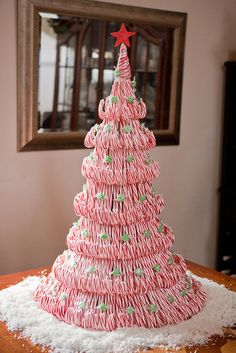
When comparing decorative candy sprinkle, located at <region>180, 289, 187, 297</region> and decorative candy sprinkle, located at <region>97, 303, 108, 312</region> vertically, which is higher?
decorative candy sprinkle, located at <region>180, 289, 187, 297</region>

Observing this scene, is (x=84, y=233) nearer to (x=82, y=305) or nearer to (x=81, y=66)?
(x=82, y=305)

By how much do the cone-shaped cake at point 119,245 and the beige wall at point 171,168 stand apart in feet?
2.67

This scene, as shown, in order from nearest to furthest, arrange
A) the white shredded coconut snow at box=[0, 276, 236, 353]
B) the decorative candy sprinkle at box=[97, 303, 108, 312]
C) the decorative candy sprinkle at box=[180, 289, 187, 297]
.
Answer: the white shredded coconut snow at box=[0, 276, 236, 353], the decorative candy sprinkle at box=[97, 303, 108, 312], the decorative candy sprinkle at box=[180, 289, 187, 297]

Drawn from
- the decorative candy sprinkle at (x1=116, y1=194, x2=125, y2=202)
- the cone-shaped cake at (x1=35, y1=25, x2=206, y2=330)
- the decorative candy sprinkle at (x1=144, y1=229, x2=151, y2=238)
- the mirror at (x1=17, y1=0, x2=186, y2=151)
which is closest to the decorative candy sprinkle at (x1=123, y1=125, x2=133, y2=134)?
the cone-shaped cake at (x1=35, y1=25, x2=206, y2=330)

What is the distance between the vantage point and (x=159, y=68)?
356 centimetres

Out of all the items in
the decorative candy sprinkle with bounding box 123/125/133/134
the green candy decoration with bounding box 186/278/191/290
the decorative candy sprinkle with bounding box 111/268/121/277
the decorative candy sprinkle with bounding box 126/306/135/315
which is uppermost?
the decorative candy sprinkle with bounding box 123/125/133/134

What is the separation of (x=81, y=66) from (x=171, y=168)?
0.93 metres

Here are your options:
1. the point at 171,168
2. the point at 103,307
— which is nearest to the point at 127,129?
the point at 103,307

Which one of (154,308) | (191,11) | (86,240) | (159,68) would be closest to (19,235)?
(86,240)

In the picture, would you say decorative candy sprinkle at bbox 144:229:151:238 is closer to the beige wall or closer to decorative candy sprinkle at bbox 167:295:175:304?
decorative candy sprinkle at bbox 167:295:175:304

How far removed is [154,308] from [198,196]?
5.92 ft

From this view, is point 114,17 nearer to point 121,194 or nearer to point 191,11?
point 191,11

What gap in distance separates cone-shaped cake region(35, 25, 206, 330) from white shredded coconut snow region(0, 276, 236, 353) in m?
0.05

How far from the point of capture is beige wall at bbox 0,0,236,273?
2.96 metres
